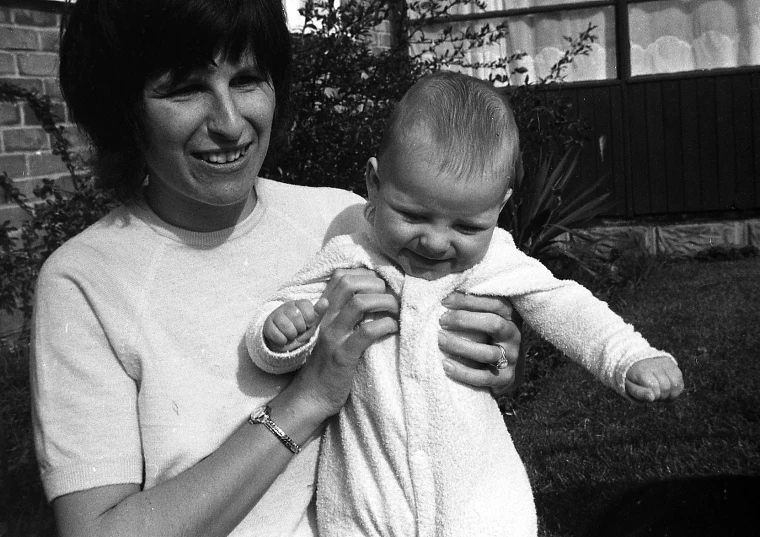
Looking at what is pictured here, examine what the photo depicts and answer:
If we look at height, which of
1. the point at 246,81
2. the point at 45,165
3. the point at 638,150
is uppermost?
the point at 246,81

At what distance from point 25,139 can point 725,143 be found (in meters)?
6.77

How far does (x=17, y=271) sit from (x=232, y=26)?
7.81ft

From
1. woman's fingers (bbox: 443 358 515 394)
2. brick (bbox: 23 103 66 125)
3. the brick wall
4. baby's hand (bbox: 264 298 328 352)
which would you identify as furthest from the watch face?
brick (bbox: 23 103 66 125)

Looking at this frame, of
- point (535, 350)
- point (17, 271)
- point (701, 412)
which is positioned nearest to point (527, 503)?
point (17, 271)

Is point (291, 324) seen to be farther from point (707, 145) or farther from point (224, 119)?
point (707, 145)

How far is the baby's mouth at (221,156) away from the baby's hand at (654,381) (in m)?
0.98

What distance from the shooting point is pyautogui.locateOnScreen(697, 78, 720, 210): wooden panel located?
8.63 metres

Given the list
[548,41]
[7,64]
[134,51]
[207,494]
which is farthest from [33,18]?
[548,41]

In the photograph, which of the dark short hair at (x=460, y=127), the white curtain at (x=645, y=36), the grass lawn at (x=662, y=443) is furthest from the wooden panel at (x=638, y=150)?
the dark short hair at (x=460, y=127)

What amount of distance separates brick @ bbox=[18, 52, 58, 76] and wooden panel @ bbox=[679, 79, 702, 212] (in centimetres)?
635

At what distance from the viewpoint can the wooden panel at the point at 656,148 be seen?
28.7ft

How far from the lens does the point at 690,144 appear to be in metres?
8.72

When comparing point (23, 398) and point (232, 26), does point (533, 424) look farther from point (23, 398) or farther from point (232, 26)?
point (232, 26)

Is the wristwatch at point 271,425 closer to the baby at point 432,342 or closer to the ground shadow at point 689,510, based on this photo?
the baby at point 432,342
